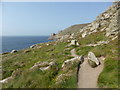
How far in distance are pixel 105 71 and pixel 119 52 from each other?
6156 mm

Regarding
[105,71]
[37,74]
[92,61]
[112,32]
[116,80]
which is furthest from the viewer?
[112,32]

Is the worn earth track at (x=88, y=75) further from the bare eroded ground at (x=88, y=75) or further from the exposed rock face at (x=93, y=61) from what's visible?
the exposed rock face at (x=93, y=61)

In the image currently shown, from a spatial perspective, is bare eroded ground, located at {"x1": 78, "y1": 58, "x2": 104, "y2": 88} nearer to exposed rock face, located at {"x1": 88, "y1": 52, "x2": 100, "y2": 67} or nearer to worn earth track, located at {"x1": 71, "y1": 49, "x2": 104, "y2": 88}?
worn earth track, located at {"x1": 71, "y1": 49, "x2": 104, "y2": 88}

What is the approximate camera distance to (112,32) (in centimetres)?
3612

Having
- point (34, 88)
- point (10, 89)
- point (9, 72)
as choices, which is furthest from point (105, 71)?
point (9, 72)

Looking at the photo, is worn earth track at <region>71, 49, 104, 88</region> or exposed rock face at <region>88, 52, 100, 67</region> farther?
exposed rock face at <region>88, 52, 100, 67</region>

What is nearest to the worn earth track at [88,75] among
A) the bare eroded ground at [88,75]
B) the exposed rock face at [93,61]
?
the bare eroded ground at [88,75]

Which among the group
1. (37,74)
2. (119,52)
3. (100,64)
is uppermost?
(119,52)

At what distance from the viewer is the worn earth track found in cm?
1521

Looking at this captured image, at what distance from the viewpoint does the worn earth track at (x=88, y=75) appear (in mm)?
15208

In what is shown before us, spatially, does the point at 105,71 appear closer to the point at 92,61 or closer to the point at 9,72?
the point at 92,61

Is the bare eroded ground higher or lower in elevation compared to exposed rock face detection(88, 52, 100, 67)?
lower

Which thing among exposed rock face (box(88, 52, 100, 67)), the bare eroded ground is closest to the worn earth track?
the bare eroded ground

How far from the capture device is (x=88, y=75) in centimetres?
1742
